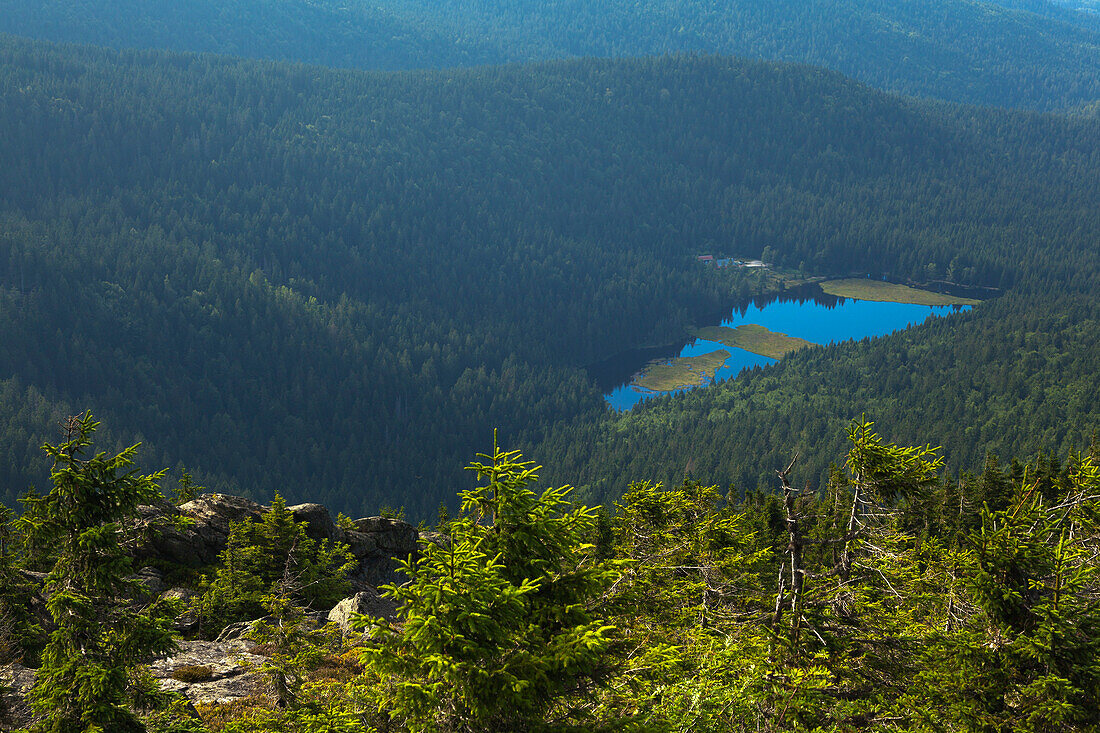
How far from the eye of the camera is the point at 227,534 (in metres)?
62.3

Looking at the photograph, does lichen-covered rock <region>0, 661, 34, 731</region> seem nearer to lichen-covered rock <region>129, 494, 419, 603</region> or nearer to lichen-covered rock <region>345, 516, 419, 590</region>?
lichen-covered rock <region>129, 494, 419, 603</region>

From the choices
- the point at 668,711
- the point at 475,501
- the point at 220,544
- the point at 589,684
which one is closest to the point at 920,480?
the point at 668,711

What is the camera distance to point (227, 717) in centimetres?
3319

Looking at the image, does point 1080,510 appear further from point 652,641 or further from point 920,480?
point 652,641

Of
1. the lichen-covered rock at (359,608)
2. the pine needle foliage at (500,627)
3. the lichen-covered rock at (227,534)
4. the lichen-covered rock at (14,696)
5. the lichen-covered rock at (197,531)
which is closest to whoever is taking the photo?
the pine needle foliage at (500,627)

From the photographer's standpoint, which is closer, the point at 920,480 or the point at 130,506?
the point at 130,506

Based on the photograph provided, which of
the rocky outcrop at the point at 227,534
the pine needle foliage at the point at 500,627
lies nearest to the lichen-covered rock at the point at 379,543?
the rocky outcrop at the point at 227,534

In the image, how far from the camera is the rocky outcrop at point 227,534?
58125mm

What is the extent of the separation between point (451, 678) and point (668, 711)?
19.1 ft

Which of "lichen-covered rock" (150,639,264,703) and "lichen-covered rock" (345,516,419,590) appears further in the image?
"lichen-covered rock" (345,516,419,590)

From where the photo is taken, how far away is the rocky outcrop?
58125mm

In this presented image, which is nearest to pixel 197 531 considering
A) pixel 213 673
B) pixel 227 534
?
pixel 227 534

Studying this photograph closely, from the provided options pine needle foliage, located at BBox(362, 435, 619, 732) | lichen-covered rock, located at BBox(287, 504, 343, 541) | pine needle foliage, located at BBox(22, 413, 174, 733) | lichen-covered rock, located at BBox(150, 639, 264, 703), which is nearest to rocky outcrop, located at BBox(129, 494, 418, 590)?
lichen-covered rock, located at BBox(287, 504, 343, 541)

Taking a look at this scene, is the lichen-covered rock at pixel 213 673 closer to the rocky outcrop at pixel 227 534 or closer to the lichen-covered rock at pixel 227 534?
the rocky outcrop at pixel 227 534
